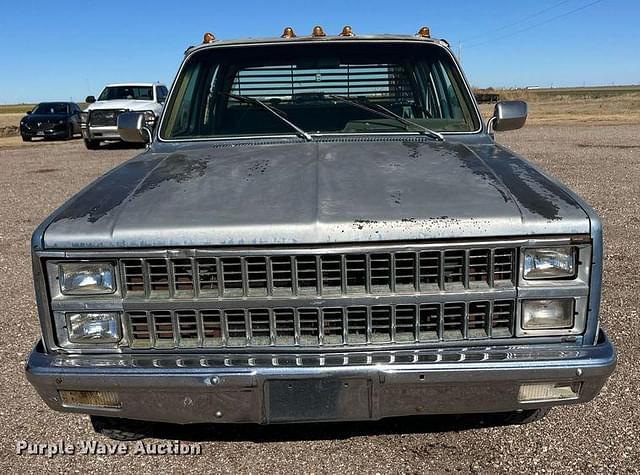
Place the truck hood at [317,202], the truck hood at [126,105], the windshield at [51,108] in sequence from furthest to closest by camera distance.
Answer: the windshield at [51,108] → the truck hood at [126,105] → the truck hood at [317,202]

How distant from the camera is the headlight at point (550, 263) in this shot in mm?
2295

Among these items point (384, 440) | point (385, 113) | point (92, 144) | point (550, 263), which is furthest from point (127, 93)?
point (550, 263)

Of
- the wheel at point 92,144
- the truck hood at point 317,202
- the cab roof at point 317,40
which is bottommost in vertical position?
the wheel at point 92,144

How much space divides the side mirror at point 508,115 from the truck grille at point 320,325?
1.92 metres

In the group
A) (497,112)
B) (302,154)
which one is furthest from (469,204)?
(497,112)

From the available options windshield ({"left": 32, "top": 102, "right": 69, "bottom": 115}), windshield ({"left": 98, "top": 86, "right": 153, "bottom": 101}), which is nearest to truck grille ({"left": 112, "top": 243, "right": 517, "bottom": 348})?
windshield ({"left": 98, "top": 86, "right": 153, "bottom": 101})

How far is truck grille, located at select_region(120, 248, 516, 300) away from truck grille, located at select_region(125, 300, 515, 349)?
7cm

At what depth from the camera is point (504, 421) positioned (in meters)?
3.00

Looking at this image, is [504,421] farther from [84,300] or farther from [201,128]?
[201,128]

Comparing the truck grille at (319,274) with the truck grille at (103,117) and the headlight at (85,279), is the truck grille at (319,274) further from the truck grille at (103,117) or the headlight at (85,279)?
the truck grille at (103,117)

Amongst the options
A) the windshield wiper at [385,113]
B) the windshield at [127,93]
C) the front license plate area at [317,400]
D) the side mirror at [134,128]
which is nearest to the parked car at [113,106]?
the windshield at [127,93]

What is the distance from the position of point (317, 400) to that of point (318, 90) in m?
2.27

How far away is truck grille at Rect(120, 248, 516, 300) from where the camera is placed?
7.39 feet

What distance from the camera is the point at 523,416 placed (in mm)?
2975
